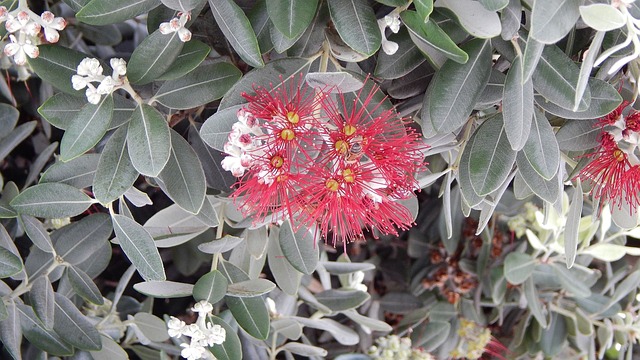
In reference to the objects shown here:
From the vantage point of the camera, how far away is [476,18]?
2.26 feet

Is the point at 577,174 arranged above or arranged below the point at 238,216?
above

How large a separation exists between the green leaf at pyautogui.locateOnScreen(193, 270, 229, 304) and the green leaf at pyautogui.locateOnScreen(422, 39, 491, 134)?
14.1 inches

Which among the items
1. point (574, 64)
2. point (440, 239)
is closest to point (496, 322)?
point (440, 239)

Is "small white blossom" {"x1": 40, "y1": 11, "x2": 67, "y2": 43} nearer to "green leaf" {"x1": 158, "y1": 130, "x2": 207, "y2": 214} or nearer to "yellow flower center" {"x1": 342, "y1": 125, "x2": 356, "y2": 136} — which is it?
"green leaf" {"x1": 158, "y1": 130, "x2": 207, "y2": 214}

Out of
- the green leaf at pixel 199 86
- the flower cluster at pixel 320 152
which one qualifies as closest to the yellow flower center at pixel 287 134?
the flower cluster at pixel 320 152

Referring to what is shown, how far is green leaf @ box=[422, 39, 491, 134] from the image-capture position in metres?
0.75

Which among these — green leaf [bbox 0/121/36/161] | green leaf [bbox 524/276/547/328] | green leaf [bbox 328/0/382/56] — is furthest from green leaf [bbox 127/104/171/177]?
green leaf [bbox 524/276/547/328]

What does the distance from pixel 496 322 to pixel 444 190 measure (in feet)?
2.31

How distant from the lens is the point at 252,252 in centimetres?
94

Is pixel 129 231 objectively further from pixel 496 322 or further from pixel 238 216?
pixel 496 322

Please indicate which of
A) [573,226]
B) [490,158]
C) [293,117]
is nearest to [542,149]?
[490,158]

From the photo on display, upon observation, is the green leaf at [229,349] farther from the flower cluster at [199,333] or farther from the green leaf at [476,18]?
the green leaf at [476,18]

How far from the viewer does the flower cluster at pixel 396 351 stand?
1232mm

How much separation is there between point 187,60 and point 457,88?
320 mm
